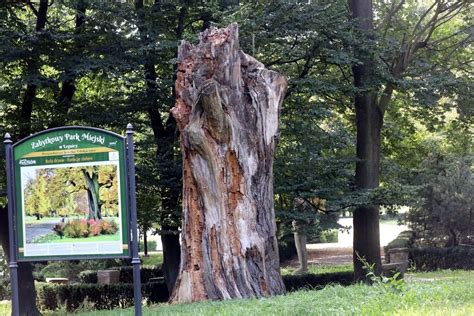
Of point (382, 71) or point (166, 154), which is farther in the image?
point (382, 71)

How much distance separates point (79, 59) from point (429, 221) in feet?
51.8

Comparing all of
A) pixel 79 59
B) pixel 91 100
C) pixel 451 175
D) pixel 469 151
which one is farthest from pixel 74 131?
pixel 469 151

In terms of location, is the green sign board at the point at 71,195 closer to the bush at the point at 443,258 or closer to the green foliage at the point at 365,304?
the green foliage at the point at 365,304

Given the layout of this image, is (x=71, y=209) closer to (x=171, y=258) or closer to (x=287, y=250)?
(x=171, y=258)

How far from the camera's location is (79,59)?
13.4 meters

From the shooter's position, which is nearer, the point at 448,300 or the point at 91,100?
the point at 448,300

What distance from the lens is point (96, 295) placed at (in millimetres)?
18062

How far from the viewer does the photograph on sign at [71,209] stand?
697 cm

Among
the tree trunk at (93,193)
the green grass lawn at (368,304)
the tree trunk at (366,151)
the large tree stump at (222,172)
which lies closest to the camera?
the green grass lawn at (368,304)

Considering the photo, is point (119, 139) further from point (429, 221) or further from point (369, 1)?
point (429, 221)

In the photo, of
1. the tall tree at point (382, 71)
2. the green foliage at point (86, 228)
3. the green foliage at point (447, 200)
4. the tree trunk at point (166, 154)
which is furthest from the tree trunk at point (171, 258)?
the green foliage at point (447, 200)

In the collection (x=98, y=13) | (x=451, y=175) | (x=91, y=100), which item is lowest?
(x=451, y=175)

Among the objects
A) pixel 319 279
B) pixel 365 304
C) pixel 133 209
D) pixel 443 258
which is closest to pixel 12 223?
pixel 133 209

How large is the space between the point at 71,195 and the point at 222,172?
3.14 metres
